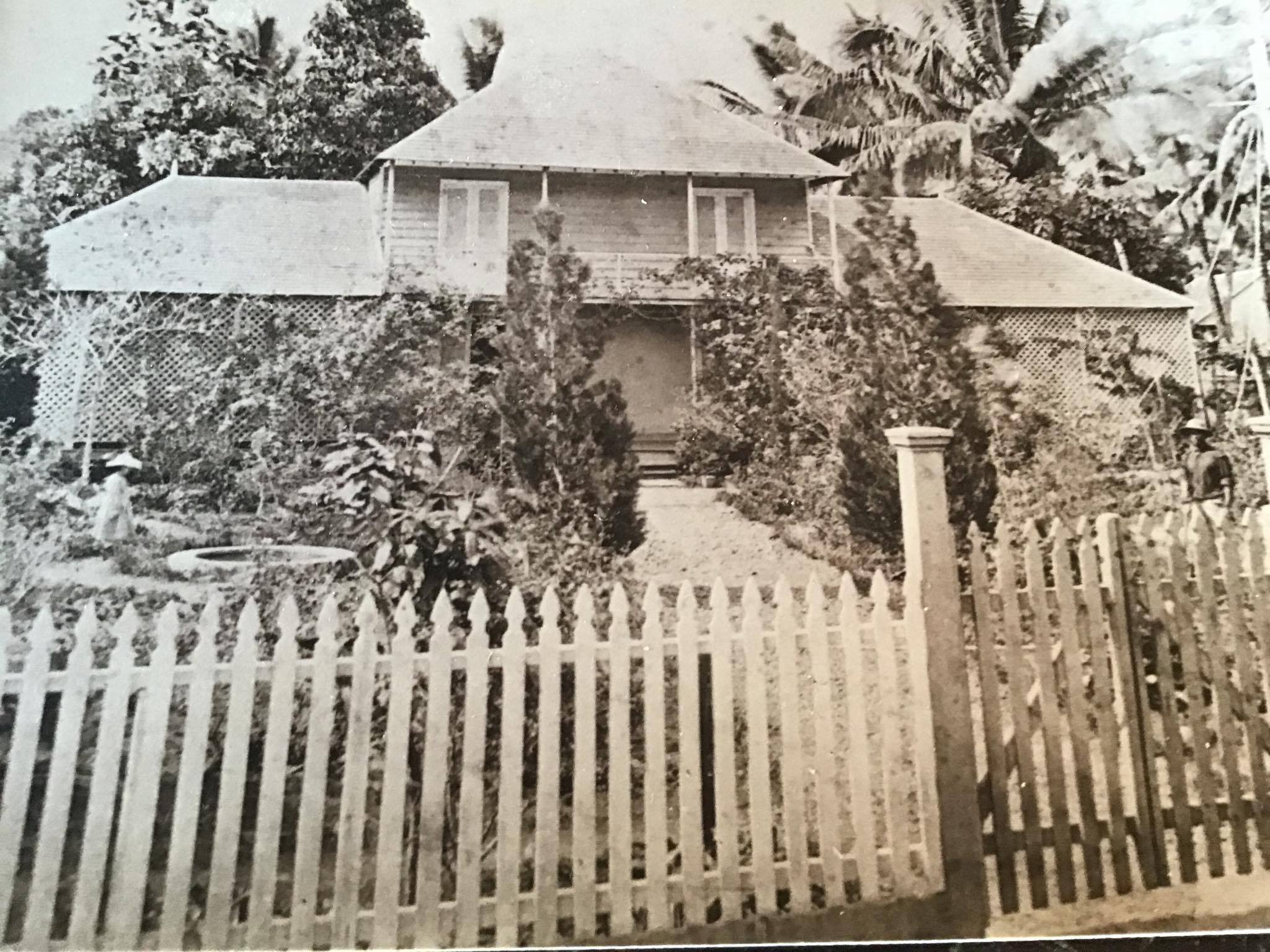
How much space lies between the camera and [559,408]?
2199 millimetres

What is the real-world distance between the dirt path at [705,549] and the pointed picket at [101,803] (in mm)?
1294

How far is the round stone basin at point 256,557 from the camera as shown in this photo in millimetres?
2016

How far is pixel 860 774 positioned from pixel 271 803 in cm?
147

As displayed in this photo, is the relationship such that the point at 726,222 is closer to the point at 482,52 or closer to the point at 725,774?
the point at 482,52

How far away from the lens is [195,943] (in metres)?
1.79

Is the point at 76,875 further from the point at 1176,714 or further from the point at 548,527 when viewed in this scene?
the point at 1176,714

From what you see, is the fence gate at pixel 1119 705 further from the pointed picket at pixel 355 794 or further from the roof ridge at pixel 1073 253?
the pointed picket at pixel 355 794

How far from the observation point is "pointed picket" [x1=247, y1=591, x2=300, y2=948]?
1783 millimetres

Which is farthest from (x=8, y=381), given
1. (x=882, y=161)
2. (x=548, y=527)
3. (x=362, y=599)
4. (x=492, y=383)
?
(x=882, y=161)

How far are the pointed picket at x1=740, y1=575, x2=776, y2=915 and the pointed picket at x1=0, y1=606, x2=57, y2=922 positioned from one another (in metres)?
1.72

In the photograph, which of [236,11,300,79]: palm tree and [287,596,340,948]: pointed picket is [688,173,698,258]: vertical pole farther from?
[287,596,340,948]: pointed picket

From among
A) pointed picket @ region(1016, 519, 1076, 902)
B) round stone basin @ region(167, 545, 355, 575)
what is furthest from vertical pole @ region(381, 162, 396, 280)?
pointed picket @ region(1016, 519, 1076, 902)

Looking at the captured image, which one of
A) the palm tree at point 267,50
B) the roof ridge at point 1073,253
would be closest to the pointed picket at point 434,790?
the palm tree at point 267,50

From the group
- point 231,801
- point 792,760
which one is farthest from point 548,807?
point 231,801
